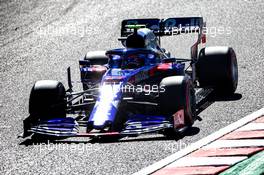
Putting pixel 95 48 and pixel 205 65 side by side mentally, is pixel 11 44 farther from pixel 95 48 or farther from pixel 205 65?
pixel 205 65

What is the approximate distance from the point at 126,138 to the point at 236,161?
2.22m

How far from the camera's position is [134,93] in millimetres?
11898

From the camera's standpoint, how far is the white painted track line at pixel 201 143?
9383 mm

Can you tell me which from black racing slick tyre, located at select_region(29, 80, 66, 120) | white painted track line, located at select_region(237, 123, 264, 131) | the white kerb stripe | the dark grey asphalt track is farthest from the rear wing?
the white kerb stripe

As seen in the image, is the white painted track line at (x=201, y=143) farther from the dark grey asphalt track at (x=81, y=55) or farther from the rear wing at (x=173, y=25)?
the rear wing at (x=173, y=25)

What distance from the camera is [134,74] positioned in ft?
39.0

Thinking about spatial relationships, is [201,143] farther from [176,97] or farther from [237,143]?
[176,97]

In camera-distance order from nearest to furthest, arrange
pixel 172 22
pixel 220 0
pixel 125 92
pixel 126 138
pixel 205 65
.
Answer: pixel 126 138
pixel 125 92
pixel 205 65
pixel 172 22
pixel 220 0

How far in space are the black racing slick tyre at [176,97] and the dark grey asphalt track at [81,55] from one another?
30 cm

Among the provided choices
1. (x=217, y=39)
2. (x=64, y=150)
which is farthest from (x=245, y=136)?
(x=217, y=39)

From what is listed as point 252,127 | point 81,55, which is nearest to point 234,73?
point 252,127

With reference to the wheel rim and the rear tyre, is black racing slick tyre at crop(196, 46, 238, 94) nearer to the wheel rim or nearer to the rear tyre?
the wheel rim

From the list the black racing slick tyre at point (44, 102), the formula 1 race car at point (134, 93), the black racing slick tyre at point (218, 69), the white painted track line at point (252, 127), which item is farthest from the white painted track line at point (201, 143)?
the black racing slick tyre at point (44, 102)

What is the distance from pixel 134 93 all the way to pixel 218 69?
Result: 1.81 m
